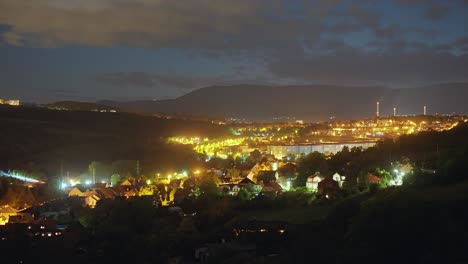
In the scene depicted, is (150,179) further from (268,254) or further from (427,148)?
(268,254)

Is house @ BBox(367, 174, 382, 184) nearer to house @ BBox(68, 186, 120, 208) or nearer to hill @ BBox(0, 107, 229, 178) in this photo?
house @ BBox(68, 186, 120, 208)

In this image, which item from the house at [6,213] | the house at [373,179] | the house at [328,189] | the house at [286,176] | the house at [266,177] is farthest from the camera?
the house at [266,177]

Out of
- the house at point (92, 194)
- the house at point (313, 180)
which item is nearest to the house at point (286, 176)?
the house at point (313, 180)

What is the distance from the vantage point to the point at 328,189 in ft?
56.0

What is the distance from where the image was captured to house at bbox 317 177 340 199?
16883 millimetres

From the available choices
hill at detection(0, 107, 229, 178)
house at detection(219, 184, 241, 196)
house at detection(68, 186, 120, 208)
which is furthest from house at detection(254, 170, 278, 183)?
hill at detection(0, 107, 229, 178)

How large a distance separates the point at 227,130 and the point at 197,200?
57.0 metres

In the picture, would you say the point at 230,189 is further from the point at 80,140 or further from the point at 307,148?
the point at 307,148

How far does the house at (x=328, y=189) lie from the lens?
55.4ft

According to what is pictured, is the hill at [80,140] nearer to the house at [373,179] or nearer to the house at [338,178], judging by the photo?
the house at [338,178]

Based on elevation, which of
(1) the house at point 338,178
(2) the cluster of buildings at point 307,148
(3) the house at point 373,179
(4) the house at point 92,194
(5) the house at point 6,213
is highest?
(2) the cluster of buildings at point 307,148

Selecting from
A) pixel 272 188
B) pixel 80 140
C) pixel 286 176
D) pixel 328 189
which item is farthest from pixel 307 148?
pixel 328 189

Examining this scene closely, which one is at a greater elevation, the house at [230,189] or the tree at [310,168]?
the tree at [310,168]

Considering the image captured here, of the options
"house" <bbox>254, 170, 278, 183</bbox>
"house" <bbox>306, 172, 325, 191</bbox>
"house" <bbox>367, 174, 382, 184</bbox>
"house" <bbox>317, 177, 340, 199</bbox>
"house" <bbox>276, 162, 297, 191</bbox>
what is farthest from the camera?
"house" <bbox>254, 170, 278, 183</bbox>
